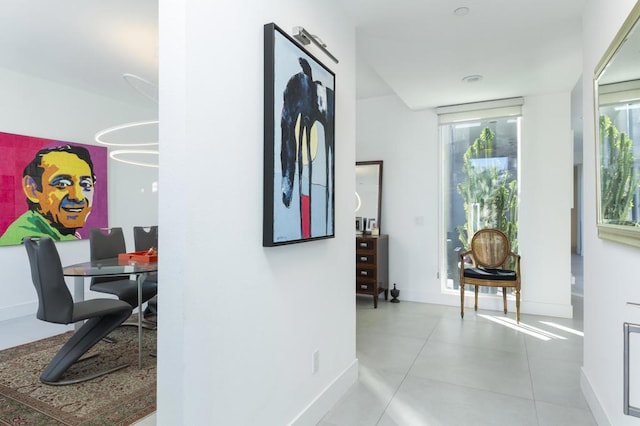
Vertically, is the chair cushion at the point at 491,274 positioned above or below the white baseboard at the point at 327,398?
above

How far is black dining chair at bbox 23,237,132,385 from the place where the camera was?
7.88 ft

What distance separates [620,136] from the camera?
1.65 m

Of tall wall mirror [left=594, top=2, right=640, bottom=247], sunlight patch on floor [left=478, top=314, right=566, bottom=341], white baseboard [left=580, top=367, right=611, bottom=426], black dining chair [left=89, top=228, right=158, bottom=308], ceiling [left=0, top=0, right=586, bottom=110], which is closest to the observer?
tall wall mirror [left=594, top=2, right=640, bottom=247]

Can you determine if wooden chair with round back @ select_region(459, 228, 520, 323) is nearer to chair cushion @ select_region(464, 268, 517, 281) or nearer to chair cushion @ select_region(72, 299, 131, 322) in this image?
chair cushion @ select_region(464, 268, 517, 281)

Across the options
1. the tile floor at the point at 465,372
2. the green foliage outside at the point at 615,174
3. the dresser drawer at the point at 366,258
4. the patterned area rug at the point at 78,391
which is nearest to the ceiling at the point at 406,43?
the green foliage outside at the point at 615,174

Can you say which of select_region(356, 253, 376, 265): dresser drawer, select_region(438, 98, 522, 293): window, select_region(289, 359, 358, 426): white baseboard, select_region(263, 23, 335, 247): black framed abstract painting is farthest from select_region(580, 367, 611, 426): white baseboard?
select_region(356, 253, 376, 265): dresser drawer

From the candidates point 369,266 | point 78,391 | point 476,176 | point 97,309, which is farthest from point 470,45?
point 78,391

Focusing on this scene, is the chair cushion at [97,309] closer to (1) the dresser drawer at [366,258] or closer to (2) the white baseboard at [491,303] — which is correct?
(1) the dresser drawer at [366,258]

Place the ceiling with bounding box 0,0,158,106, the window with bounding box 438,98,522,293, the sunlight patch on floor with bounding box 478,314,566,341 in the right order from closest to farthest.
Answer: the ceiling with bounding box 0,0,158,106 < the sunlight patch on floor with bounding box 478,314,566,341 < the window with bounding box 438,98,522,293

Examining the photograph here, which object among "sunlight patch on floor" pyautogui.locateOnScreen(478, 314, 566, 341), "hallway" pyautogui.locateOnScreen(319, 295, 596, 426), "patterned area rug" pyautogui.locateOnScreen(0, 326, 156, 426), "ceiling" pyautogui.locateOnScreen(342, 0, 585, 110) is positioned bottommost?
"sunlight patch on floor" pyautogui.locateOnScreen(478, 314, 566, 341)

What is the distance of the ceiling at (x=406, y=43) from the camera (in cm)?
252

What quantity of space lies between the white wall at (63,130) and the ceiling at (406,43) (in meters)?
0.24

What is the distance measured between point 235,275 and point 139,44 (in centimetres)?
283

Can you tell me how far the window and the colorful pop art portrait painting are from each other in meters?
4.46
